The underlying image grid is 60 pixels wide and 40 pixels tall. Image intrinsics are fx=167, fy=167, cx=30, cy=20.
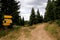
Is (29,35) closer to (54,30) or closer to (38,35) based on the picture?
(38,35)

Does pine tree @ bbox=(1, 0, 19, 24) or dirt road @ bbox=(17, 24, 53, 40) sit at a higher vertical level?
pine tree @ bbox=(1, 0, 19, 24)

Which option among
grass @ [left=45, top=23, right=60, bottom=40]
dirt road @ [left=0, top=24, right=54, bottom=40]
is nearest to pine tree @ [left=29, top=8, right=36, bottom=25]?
grass @ [left=45, top=23, right=60, bottom=40]

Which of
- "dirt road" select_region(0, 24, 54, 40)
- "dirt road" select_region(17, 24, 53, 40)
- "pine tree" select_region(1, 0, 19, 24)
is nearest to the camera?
"dirt road" select_region(17, 24, 53, 40)

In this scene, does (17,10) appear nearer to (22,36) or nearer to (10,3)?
(10,3)

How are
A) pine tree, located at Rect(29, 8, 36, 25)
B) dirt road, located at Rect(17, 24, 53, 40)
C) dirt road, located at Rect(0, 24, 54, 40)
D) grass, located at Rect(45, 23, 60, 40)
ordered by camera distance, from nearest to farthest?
dirt road, located at Rect(17, 24, 53, 40) → dirt road, located at Rect(0, 24, 54, 40) → grass, located at Rect(45, 23, 60, 40) → pine tree, located at Rect(29, 8, 36, 25)

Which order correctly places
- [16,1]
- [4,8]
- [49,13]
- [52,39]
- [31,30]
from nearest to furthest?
[52,39]
[31,30]
[4,8]
[16,1]
[49,13]

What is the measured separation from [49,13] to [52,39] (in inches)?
1356

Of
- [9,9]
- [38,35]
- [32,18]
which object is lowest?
[32,18]

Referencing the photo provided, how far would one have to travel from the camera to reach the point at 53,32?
27156mm

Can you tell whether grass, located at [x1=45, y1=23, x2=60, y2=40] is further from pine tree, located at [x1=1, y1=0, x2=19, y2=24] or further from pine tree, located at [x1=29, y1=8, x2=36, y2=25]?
pine tree, located at [x1=29, y1=8, x2=36, y2=25]

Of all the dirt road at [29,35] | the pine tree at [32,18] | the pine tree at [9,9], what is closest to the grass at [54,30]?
the dirt road at [29,35]

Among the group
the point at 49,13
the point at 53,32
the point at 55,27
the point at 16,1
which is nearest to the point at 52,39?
the point at 53,32

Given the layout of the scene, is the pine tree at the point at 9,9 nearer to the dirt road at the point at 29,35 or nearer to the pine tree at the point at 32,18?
the dirt road at the point at 29,35

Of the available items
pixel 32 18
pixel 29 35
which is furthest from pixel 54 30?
pixel 32 18
